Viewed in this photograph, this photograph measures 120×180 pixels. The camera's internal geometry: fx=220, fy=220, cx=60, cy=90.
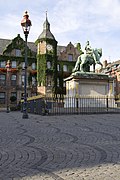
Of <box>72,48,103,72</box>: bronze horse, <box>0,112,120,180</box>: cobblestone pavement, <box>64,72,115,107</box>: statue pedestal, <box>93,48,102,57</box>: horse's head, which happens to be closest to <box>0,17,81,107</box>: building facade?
<box>72,48,103,72</box>: bronze horse

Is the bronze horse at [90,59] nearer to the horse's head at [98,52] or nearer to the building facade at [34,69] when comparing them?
the horse's head at [98,52]

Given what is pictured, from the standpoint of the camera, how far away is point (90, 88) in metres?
21.3

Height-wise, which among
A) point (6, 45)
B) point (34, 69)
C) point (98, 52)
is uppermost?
point (6, 45)

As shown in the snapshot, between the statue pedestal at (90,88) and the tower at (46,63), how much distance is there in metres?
26.6

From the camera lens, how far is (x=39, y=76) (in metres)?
49.7

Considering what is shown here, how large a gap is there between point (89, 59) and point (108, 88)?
12.2 feet

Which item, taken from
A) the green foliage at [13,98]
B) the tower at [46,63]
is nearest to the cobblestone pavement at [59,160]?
the green foliage at [13,98]

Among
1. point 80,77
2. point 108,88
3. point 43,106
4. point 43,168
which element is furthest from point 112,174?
point 108,88

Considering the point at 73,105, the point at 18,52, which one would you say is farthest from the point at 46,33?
the point at 73,105

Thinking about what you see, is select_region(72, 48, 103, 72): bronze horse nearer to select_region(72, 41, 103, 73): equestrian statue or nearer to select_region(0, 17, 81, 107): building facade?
select_region(72, 41, 103, 73): equestrian statue

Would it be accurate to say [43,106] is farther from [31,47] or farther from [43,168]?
[31,47]

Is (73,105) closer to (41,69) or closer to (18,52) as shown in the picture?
(41,69)

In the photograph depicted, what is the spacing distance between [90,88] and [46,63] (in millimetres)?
29078

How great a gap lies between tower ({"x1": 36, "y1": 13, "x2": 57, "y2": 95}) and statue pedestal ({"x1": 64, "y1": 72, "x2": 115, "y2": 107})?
2662 centimetres
